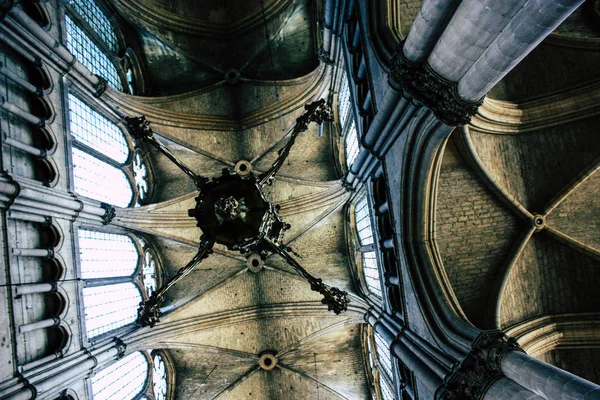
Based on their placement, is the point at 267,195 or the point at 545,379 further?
the point at 267,195

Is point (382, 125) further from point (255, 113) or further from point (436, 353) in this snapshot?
point (255, 113)

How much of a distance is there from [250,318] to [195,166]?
6753mm

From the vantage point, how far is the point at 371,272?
13.2 metres

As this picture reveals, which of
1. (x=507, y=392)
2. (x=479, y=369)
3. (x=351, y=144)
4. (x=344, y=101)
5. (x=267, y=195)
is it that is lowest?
(x=507, y=392)

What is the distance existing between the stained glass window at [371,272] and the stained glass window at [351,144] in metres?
3.40

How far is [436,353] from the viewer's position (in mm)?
6992

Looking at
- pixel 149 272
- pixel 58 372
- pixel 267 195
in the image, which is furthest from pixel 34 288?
pixel 267 195

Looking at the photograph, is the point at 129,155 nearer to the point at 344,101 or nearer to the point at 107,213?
the point at 107,213

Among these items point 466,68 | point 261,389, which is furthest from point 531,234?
point 261,389

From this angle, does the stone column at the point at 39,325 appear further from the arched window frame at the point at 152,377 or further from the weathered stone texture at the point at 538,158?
the weathered stone texture at the point at 538,158

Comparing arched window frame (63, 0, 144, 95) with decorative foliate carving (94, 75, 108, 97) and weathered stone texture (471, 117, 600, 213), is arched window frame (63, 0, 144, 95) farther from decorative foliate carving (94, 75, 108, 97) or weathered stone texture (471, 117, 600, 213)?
weathered stone texture (471, 117, 600, 213)

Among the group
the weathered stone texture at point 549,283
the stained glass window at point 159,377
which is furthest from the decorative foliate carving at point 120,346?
the weathered stone texture at point 549,283

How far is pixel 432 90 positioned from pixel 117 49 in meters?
12.1

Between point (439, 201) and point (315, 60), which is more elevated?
point (315, 60)
